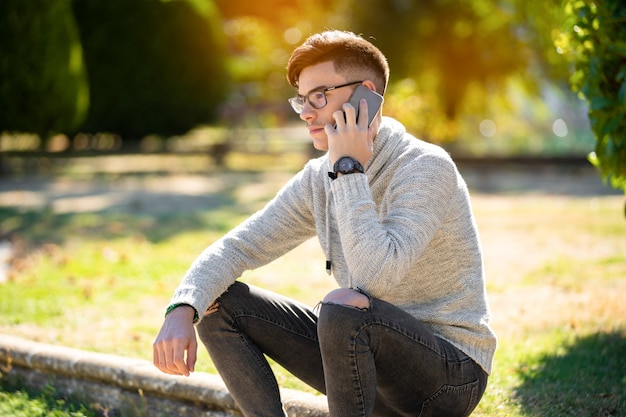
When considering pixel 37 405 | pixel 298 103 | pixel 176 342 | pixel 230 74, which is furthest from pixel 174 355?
pixel 230 74

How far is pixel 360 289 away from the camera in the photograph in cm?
249

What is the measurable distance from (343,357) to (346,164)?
629 millimetres

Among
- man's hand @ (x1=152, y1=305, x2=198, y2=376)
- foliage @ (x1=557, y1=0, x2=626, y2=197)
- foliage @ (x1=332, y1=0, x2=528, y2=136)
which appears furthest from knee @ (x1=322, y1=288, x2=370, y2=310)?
foliage @ (x1=332, y1=0, x2=528, y2=136)

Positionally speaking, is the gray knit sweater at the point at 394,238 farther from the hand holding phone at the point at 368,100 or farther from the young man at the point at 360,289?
the hand holding phone at the point at 368,100

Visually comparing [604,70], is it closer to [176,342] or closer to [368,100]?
[368,100]

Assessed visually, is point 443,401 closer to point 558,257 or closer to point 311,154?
point 558,257

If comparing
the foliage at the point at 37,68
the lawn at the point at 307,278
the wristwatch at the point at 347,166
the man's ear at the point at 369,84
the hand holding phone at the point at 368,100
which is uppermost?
A: the foliage at the point at 37,68

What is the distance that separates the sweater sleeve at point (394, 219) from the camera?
2438mm

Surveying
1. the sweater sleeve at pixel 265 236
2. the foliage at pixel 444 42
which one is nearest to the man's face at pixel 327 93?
the sweater sleeve at pixel 265 236

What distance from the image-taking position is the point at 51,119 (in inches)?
547

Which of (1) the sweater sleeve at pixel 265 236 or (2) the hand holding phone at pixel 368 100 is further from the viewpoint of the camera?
(1) the sweater sleeve at pixel 265 236

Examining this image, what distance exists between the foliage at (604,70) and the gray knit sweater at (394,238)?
4.82ft

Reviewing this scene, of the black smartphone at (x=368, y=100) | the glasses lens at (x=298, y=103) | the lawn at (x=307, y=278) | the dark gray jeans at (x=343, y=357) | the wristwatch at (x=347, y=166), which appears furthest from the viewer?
the lawn at (x=307, y=278)

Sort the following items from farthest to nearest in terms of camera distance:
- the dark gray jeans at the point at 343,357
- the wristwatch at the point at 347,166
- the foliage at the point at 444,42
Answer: the foliage at the point at 444,42 < the wristwatch at the point at 347,166 < the dark gray jeans at the point at 343,357
